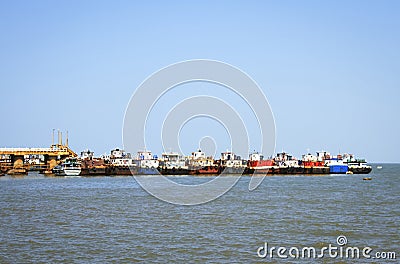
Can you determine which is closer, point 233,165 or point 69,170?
point 69,170

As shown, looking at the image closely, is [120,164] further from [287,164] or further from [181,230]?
[181,230]

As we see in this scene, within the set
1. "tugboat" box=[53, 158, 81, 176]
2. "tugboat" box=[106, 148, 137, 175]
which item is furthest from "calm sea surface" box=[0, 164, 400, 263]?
"tugboat" box=[106, 148, 137, 175]

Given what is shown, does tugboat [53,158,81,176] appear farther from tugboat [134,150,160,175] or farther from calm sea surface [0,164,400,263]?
calm sea surface [0,164,400,263]

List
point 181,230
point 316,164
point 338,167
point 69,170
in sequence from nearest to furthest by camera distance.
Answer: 1. point 181,230
2. point 69,170
3. point 338,167
4. point 316,164

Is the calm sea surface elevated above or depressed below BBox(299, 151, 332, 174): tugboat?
below

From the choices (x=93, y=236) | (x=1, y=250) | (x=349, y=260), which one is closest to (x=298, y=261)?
(x=349, y=260)

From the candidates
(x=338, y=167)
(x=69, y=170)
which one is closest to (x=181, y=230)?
(x=69, y=170)

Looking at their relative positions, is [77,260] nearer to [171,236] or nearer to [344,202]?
[171,236]

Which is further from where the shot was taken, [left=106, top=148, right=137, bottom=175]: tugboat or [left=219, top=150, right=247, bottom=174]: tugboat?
[left=219, top=150, right=247, bottom=174]: tugboat

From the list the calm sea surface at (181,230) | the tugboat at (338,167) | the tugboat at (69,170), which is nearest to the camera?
the calm sea surface at (181,230)

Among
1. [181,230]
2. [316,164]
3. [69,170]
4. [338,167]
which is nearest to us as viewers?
[181,230]

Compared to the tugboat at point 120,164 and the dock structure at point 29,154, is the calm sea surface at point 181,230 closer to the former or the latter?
the tugboat at point 120,164

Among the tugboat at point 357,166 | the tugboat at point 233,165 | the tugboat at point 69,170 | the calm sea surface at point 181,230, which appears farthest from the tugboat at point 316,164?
the calm sea surface at point 181,230

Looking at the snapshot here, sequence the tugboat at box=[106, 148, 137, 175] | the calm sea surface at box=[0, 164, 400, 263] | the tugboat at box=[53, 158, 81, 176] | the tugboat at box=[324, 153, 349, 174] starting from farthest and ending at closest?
the tugboat at box=[324, 153, 349, 174] < the tugboat at box=[106, 148, 137, 175] < the tugboat at box=[53, 158, 81, 176] < the calm sea surface at box=[0, 164, 400, 263]
